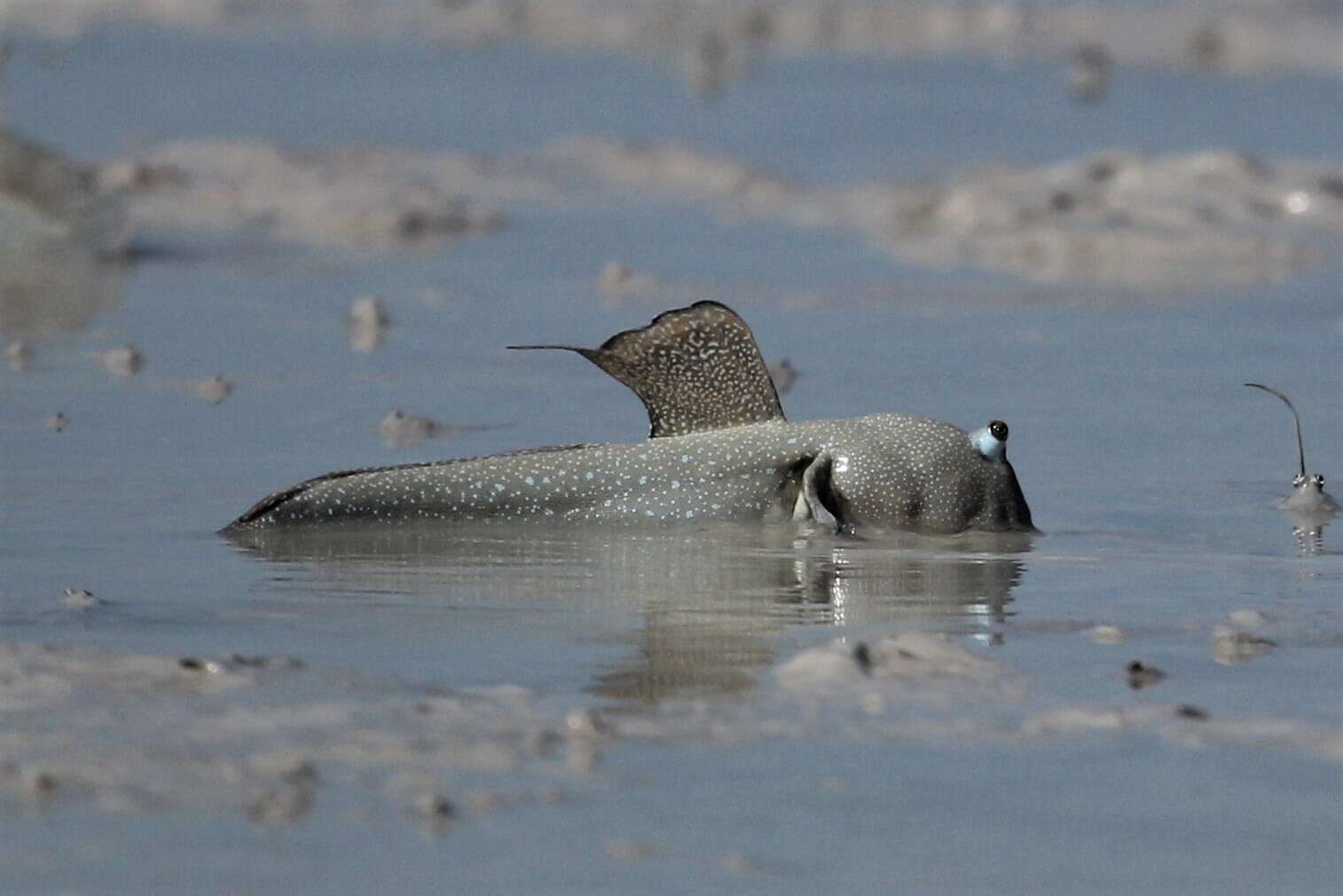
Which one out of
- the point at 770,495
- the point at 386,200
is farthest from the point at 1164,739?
the point at 386,200

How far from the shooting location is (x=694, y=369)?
6652mm

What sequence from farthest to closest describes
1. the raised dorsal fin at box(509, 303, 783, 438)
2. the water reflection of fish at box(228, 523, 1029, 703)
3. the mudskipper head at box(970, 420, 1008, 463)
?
the raised dorsal fin at box(509, 303, 783, 438)
the mudskipper head at box(970, 420, 1008, 463)
the water reflection of fish at box(228, 523, 1029, 703)

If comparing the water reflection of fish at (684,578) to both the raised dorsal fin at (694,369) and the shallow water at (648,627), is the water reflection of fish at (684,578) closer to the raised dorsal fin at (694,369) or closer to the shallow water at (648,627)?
the shallow water at (648,627)

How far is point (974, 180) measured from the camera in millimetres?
14977

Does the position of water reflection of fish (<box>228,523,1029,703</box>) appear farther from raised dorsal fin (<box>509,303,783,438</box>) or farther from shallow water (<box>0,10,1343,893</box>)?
raised dorsal fin (<box>509,303,783,438</box>)

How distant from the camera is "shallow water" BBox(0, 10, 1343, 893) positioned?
373 centimetres

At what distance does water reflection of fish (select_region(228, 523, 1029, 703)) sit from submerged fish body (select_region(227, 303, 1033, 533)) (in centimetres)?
7

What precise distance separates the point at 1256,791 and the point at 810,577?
1.85 m

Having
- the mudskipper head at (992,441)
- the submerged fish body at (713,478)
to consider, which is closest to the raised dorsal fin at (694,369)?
the submerged fish body at (713,478)

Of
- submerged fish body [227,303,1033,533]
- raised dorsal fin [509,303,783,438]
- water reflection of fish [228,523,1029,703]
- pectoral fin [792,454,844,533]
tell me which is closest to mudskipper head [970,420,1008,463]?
submerged fish body [227,303,1033,533]

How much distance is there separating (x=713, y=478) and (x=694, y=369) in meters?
0.32

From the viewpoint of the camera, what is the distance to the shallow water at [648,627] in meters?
3.73

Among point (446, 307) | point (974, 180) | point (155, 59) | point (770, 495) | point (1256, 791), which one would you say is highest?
point (155, 59)

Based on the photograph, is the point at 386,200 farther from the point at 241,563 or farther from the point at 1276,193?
the point at 241,563
